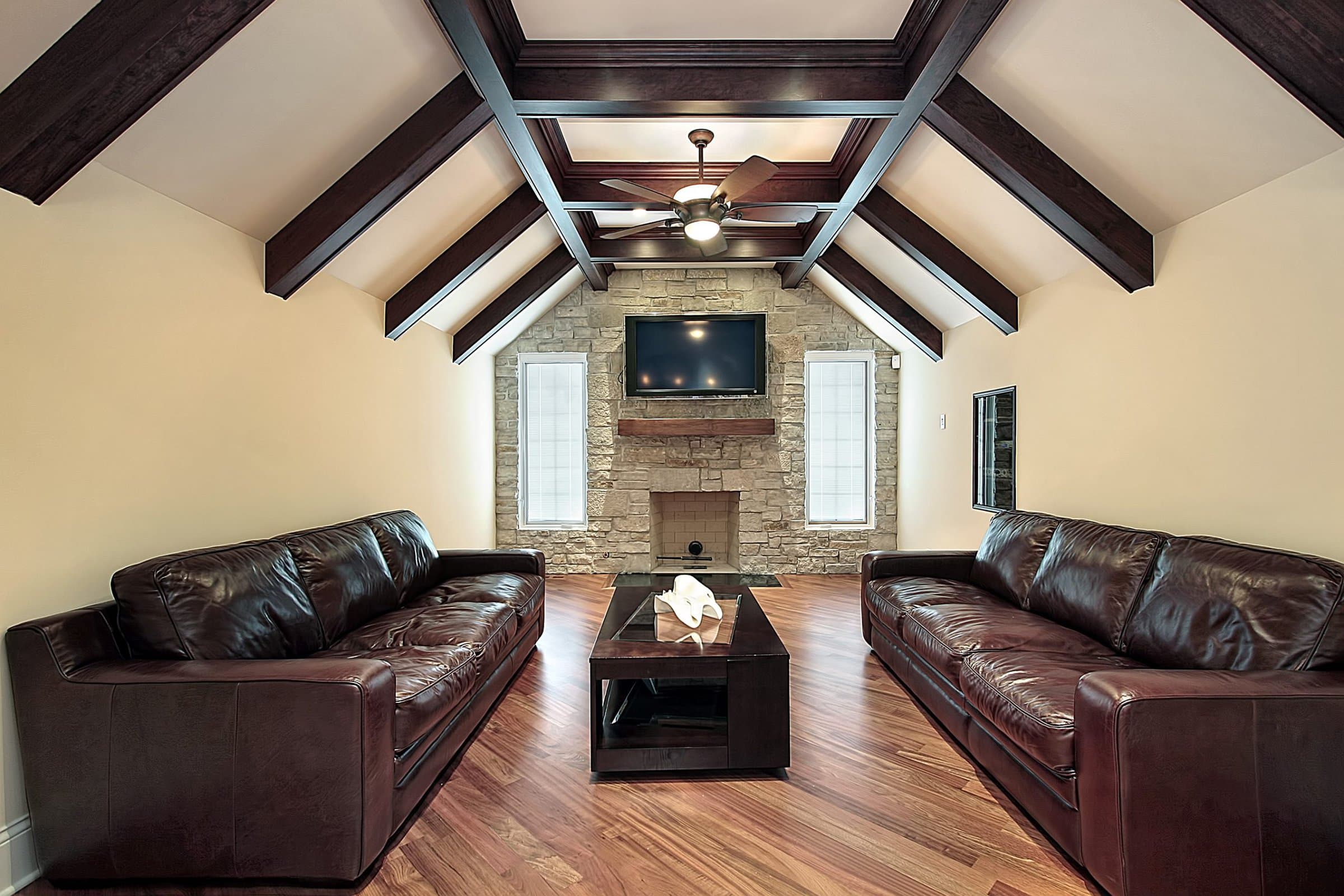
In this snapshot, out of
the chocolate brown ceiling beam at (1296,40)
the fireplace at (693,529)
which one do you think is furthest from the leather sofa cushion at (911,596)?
the fireplace at (693,529)

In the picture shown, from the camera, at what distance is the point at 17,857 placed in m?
2.00

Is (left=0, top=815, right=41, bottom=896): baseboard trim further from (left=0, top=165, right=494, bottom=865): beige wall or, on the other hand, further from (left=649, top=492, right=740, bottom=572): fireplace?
(left=649, top=492, right=740, bottom=572): fireplace

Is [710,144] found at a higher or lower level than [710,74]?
higher

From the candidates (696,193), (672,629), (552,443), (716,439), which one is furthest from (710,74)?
(552,443)

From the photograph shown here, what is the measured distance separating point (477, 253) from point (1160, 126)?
11.8ft

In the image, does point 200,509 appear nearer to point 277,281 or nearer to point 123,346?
point 123,346

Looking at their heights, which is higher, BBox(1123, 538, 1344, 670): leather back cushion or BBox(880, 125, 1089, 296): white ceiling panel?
BBox(880, 125, 1089, 296): white ceiling panel

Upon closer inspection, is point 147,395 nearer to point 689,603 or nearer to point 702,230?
point 689,603

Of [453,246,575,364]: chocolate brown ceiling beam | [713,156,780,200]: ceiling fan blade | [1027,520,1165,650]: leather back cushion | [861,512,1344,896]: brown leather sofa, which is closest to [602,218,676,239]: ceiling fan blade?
[713,156,780,200]: ceiling fan blade

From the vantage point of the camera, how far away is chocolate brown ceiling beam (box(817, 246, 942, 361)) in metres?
5.69

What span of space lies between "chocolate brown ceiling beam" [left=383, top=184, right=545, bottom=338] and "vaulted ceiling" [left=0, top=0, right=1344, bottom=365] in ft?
0.22

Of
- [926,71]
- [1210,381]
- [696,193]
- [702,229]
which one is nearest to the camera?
[926,71]

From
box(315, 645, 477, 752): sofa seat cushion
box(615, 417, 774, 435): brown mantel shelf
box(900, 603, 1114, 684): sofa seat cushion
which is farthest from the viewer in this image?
box(615, 417, 774, 435): brown mantel shelf

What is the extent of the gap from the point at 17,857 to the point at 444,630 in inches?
55.9
